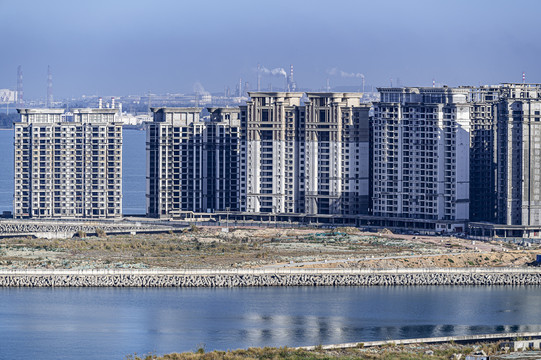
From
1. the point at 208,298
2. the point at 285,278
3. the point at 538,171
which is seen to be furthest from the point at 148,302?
the point at 538,171

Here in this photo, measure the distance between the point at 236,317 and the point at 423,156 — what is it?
34583 mm

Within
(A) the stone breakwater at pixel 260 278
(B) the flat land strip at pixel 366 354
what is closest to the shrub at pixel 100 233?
(A) the stone breakwater at pixel 260 278

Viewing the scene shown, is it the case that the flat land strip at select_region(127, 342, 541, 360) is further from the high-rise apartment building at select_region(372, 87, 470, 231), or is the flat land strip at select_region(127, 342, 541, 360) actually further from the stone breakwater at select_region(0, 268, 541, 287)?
the high-rise apartment building at select_region(372, 87, 470, 231)

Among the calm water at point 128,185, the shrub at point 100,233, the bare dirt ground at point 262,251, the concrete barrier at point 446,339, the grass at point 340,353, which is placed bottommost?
the grass at point 340,353

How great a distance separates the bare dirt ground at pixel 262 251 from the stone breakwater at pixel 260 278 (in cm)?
240

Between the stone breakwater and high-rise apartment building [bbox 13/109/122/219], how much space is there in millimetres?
28645

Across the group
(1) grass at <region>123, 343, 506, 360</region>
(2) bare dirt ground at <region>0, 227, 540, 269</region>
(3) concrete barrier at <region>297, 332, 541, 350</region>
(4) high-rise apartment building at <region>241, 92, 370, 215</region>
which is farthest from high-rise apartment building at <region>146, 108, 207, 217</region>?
(1) grass at <region>123, 343, 506, 360</region>

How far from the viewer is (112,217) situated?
109 m

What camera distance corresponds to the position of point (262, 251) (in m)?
91.1

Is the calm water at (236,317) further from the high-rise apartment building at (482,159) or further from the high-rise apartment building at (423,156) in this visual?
the high-rise apartment building at (482,159)

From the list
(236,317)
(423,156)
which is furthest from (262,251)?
(236,317)

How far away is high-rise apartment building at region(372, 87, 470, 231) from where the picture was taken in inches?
3962

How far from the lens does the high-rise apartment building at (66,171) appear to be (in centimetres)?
10925

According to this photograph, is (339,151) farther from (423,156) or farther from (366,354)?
(366,354)
